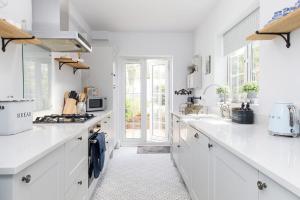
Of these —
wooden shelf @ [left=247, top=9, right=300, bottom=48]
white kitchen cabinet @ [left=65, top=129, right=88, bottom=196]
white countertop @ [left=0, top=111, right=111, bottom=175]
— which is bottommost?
white kitchen cabinet @ [left=65, top=129, right=88, bottom=196]

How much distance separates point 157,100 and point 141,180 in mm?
2485

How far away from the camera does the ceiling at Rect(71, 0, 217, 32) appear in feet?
11.8

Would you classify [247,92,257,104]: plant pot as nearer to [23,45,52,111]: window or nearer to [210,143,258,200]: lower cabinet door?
[210,143,258,200]: lower cabinet door

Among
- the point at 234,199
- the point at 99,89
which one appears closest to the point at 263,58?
the point at 234,199

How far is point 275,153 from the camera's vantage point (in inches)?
44.9

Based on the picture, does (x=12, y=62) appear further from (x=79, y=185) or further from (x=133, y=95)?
(x=133, y=95)

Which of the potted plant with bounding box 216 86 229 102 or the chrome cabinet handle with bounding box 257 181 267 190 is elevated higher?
the potted plant with bounding box 216 86 229 102

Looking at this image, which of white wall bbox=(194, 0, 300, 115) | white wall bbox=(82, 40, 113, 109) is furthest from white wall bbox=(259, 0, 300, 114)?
white wall bbox=(82, 40, 113, 109)

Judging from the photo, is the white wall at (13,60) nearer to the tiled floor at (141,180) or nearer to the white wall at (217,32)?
the tiled floor at (141,180)

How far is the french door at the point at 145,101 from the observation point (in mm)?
5422

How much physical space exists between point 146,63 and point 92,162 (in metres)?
3.29

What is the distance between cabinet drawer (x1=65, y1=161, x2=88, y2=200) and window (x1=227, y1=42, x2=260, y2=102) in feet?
6.12

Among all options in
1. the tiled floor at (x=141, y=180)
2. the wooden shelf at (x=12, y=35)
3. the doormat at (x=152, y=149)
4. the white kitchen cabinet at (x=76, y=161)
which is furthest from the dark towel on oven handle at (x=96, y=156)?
the doormat at (x=152, y=149)

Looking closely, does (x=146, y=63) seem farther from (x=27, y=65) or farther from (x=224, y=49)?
(x=27, y=65)
